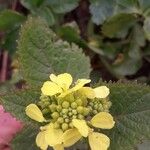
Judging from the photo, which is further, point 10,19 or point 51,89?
point 10,19

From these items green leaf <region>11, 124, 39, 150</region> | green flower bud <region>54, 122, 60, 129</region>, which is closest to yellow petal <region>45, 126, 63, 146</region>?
green flower bud <region>54, 122, 60, 129</region>

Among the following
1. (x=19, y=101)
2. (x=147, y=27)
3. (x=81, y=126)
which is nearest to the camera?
(x=81, y=126)

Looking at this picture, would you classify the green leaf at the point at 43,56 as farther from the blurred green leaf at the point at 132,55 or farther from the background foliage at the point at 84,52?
the blurred green leaf at the point at 132,55

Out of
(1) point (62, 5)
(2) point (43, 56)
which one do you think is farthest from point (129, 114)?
(1) point (62, 5)

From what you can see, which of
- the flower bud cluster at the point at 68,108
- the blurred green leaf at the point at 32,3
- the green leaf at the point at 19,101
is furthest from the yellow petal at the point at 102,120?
the blurred green leaf at the point at 32,3

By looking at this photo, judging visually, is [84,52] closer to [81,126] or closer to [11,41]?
[11,41]

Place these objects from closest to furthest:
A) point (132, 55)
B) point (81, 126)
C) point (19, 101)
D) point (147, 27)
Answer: point (81, 126), point (19, 101), point (147, 27), point (132, 55)

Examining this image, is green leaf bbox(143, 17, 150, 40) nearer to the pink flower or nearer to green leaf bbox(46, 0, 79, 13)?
green leaf bbox(46, 0, 79, 13)

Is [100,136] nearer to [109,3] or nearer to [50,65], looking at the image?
[50,65]
